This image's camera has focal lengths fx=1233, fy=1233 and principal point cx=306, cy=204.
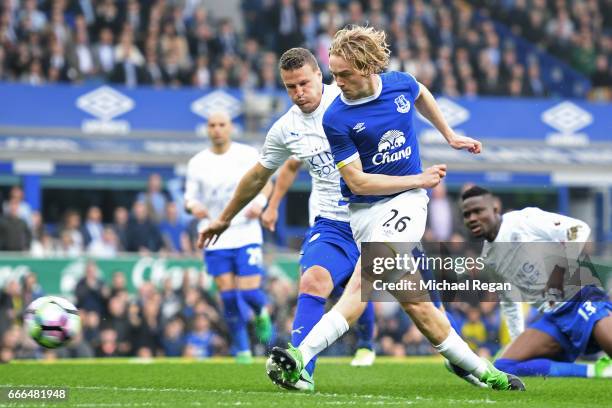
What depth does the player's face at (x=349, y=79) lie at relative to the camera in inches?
309

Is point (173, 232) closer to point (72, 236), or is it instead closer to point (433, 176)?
point (72, 236)

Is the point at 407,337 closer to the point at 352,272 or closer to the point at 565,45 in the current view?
the point at 352,272

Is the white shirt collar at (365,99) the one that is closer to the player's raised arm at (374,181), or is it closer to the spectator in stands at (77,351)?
the player's raised arm at (374,181)

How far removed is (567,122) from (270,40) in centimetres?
606

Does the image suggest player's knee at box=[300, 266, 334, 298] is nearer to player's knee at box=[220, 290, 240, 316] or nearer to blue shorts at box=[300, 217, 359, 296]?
blue shorts at box=[300, 217, 359, 296]

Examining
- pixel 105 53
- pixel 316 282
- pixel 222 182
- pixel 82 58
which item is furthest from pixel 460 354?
pixel 105 53

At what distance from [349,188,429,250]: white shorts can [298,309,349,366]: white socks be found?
1.87 feet

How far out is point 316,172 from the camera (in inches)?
371

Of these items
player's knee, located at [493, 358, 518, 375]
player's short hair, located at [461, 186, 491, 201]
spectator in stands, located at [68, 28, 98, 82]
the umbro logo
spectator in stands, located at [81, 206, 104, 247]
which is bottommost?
player's knee, located at [493, 358, 518, 375]

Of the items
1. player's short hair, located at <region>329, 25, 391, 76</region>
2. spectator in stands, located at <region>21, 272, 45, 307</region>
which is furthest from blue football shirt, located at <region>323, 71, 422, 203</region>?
spectator in stands, located at <region>21, 272, 45, 307</region>

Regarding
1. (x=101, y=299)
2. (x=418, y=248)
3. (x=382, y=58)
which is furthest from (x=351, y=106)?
(x=101, y=299)

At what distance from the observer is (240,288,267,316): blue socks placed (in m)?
12.9

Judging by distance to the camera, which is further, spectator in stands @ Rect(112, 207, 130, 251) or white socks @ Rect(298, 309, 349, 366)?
spectator in stands @ Rect(112, 207, 130, 251)

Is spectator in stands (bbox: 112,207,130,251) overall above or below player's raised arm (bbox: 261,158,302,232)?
below
